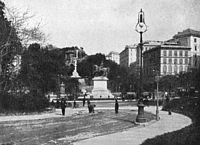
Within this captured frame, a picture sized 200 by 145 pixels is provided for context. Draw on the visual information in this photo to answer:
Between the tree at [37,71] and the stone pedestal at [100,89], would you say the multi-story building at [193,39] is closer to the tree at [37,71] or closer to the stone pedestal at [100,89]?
the stone pedestal at [100,89]

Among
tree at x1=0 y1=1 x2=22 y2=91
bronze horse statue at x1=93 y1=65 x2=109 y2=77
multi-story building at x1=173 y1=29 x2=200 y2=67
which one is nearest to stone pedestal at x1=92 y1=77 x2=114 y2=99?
bronze horse statue at x1=93 y1=65 x2=109 y2=77

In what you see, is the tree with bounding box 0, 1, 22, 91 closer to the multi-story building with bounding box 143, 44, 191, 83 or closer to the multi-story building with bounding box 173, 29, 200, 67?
the multi-story building with bounding box 173, 29, 200, 67

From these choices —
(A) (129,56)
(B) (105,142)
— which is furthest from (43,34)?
(A) (129,56)

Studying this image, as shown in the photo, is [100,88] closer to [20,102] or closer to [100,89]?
[100,89]

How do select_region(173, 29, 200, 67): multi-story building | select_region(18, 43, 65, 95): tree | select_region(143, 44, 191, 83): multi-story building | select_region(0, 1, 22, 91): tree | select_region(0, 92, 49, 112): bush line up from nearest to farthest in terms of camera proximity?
1. select_region(0, 92, 49, 112): bush
2. select_region(0, 1, 22, 91): tree
3. select_region(18, 43, 65, 95): tree
4. select_region(173, 29, 200, 67): multi-story building
5. select_region(143, 44, 191, 83): multi-story building

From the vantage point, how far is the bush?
1091 inches

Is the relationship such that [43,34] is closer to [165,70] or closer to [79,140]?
[79,140]

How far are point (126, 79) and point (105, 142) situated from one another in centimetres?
7814

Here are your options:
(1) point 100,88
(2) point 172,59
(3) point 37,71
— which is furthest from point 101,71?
(2) point 172,59

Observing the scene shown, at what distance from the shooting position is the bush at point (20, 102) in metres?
27.7

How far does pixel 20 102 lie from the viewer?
2825cm

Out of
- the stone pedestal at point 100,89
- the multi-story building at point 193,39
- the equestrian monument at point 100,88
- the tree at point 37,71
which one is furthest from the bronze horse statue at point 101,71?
the tree at point 37,71

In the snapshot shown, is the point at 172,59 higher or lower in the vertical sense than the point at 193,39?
lower

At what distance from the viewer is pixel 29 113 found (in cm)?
2798
